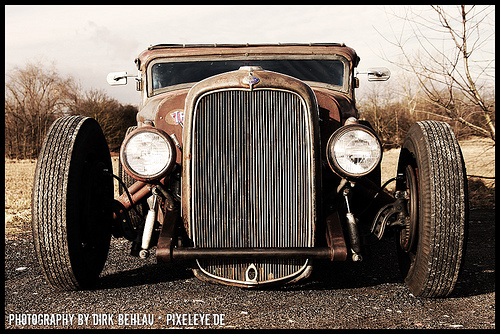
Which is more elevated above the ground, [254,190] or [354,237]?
[254,190]

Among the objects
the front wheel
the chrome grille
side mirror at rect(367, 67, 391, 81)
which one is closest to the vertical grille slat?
the chrome grille

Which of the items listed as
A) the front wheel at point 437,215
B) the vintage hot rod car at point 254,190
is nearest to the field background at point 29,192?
the vintage hot rod car at point 254,190

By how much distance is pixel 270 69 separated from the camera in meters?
4.82

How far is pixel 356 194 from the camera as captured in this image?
4336mm

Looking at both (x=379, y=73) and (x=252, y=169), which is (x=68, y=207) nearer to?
(x=252, y=169)

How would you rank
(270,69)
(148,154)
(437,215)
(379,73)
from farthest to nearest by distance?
(379,73) → (270,69) → (148,154) → (437,215)

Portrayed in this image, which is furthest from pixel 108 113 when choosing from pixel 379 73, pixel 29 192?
pixel 379 73

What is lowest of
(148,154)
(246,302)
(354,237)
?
(246,302)

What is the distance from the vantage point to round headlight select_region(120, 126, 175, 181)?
332 cm

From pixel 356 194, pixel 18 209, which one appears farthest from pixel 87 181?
pixel 18 209

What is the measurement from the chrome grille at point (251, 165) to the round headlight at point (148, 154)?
189mm

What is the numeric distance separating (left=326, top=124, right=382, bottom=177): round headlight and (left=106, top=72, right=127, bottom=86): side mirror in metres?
2.63

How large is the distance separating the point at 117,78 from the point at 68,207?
2.12m

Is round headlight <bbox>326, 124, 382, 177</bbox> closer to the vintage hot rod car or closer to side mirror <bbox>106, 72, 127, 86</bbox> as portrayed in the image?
the vintage hot rod car
